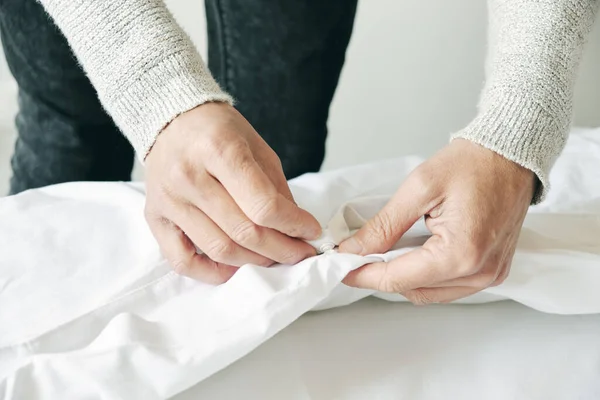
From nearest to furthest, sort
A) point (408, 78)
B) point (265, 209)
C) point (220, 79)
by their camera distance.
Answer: point (265, 209), point (220, 79), point (408, 78)

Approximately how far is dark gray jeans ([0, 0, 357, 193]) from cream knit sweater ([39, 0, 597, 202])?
17cm

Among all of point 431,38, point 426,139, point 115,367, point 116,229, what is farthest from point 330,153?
point 115,367

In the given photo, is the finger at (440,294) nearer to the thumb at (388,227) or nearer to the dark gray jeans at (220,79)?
the thumb at (388,227)

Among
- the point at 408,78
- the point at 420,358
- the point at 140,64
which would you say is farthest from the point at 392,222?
the point at 408,78

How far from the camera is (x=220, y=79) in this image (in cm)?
84

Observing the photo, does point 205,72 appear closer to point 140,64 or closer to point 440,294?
point 140,64

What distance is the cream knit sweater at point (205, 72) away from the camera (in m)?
0.51

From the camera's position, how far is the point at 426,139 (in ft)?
4.36

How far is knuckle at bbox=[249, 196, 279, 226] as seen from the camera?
462 mm

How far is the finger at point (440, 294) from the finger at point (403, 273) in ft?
0.06

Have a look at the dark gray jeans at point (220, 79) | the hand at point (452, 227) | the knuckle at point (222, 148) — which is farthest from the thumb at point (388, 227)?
the dark gray jeans at point (220, 79)

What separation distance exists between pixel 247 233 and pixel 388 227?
108 millimetres

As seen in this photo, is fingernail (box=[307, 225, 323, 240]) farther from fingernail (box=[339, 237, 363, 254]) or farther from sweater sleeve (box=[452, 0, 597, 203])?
sweater sleeve (box=[452, 0, 597, 203])

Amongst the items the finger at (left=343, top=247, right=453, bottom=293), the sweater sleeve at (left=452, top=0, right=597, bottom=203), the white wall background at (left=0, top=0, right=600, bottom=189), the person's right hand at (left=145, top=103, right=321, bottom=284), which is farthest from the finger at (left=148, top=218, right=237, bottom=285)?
the white wall background at (left=0, top=0, right=600, bottom=189)
